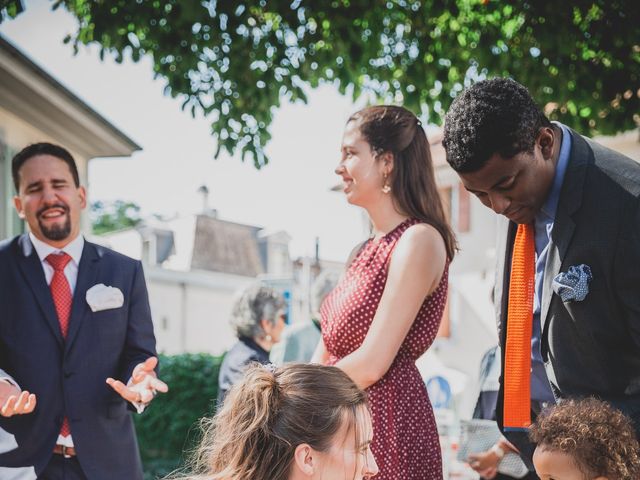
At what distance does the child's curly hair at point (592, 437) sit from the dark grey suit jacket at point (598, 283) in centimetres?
4

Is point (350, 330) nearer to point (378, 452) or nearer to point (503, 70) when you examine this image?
point (378, 452)

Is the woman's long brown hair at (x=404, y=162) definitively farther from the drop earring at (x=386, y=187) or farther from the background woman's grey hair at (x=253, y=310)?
the background woman's grey hair at (x=253, y=310)

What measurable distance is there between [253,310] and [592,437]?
13.5 feet

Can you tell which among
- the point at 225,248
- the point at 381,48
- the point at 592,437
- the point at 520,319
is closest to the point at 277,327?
the point at 381,48

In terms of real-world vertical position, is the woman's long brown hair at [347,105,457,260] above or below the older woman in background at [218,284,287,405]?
above

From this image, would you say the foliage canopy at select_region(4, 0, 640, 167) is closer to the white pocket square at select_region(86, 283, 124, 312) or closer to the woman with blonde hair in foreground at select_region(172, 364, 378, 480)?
the white pocket square at select_region(86, 283, 124, 312)

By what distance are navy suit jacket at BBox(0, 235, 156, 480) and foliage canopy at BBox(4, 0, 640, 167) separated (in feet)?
11.1

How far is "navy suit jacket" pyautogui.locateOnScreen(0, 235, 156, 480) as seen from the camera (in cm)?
327

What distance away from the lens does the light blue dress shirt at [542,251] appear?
2512 millimetres

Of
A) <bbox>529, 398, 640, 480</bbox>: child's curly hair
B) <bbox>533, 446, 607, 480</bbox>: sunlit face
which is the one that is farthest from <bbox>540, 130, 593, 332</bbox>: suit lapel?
<bbox>533, 446, 607, 480</bbox>: sunlit face

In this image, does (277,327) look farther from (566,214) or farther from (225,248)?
(225,248)

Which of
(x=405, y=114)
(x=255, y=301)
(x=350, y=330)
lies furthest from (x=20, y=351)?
(x=255, y=301)

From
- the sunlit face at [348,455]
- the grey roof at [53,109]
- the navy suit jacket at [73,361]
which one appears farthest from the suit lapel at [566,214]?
the grey roof at [53,109]

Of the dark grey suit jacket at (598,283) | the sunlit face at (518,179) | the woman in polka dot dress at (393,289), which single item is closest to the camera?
the dark grey suit jacket at (598,283)
